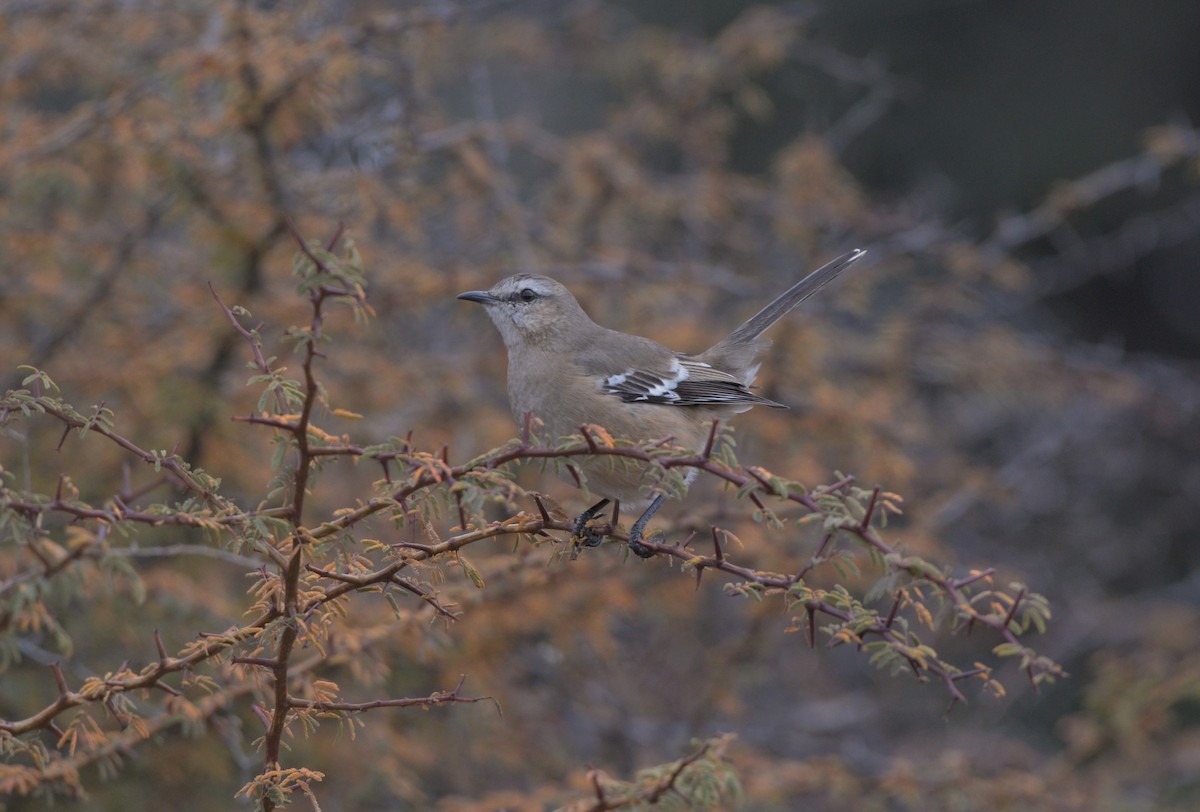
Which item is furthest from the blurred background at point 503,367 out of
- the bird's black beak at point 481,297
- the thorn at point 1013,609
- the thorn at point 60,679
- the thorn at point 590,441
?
the thorn at point 1013,609

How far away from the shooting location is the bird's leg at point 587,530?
8.52ft

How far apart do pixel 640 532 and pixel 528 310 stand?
4.77 ft

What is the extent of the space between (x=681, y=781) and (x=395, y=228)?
138 inches

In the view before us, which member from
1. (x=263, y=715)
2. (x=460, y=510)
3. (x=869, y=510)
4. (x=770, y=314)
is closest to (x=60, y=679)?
(x=263, y=715)

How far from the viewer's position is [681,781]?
2.24 m

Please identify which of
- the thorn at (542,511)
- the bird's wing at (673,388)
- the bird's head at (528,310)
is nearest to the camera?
the thorn at (542,511)

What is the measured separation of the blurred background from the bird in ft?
1.22

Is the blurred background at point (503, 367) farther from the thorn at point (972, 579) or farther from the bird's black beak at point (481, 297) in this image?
the thorn at point (972, 579)

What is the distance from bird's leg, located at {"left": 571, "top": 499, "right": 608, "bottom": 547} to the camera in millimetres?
2597

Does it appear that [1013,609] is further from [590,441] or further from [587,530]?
[587,530]

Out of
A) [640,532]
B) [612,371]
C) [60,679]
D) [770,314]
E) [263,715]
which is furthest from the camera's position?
[770,314]

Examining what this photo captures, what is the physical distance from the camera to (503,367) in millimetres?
5340

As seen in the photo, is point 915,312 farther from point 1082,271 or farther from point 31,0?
point 31,0

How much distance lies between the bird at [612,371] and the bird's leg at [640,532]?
73 millimetres
